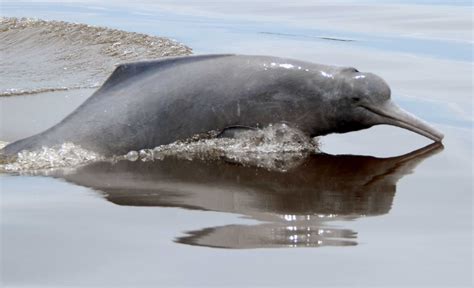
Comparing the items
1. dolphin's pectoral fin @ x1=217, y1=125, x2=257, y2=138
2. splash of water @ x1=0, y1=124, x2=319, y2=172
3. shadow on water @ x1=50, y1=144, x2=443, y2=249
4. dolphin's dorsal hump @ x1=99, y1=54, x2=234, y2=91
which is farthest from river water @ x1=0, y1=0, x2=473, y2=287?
dolphin's dorsal hump @ x1=99, y1=54, x2=234, y2=91

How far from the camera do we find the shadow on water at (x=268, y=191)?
8633 mm

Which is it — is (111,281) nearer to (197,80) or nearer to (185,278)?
(185,278)

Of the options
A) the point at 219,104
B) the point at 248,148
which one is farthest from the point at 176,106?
the point at 248,148

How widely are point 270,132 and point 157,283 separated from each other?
5212mm

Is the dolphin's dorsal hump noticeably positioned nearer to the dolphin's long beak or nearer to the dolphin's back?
the dolphin's back

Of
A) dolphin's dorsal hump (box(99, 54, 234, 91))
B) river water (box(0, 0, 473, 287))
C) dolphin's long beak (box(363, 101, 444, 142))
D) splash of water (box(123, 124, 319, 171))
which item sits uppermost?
dolphin's dorsal hump (box(99, 54, 234, 91))

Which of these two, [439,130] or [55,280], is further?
[439,130]

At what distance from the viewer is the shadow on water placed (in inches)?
340

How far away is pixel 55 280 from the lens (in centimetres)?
758

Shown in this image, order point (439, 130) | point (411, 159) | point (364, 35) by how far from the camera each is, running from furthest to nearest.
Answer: point (364, 35) < point (439, 130) < point (411, 159)

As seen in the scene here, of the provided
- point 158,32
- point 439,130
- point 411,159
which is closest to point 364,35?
point 158,32

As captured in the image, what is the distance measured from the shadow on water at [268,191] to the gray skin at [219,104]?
0.63 meters

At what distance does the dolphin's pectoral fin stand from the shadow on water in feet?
2.37

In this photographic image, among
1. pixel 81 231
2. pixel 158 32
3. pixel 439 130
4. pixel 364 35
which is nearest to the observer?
pixel 81 231
